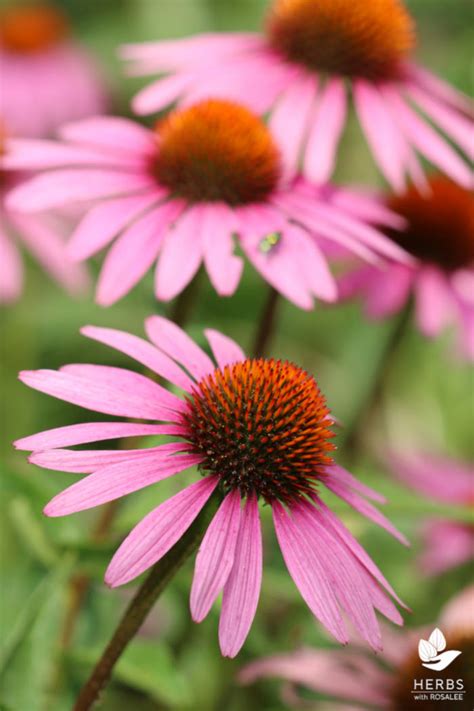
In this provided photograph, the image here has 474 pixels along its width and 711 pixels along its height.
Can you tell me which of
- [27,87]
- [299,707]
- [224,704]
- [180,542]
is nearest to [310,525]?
[180,542]

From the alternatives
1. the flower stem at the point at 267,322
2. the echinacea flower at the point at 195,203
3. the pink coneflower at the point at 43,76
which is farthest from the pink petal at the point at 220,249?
the pink coneflower at the point at 43,76

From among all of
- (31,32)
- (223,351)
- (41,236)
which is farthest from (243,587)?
(31,32)

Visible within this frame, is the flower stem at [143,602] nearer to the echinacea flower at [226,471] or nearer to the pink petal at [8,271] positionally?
the echinacea flower at [226,471]

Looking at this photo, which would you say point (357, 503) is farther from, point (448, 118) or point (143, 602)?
point (448, 118)

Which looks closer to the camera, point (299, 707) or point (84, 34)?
point (299, 707)

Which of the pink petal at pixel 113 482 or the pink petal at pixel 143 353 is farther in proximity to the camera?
the pink petal at pixel 143 353

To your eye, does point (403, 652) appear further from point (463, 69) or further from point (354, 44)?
point (463, 69)
